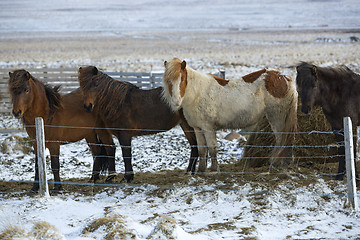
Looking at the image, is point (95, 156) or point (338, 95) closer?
point (338, 95)

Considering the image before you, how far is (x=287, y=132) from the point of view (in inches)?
273

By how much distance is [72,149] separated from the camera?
9.66 m

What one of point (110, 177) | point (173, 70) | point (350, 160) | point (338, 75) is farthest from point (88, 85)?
point (350, 160)

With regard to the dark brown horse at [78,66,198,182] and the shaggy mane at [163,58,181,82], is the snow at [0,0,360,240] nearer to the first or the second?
the dark brown horse at [78,66,198,182]

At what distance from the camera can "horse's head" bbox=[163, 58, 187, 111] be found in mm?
6621

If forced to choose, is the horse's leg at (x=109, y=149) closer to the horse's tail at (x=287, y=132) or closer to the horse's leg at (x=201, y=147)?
the horse's leg at (x=201, y=147)

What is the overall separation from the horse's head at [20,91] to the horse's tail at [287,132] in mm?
4032

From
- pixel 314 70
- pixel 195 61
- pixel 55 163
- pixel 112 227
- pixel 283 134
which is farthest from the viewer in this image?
pixel 195 61

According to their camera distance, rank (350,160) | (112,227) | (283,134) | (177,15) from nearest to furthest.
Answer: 1. (112,227)
2. (350,160)
3. (283,134)
4. (177,15)

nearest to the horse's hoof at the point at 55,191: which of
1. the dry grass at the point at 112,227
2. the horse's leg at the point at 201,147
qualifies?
the dry grass at the point at 112,227

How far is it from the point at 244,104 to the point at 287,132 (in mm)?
840

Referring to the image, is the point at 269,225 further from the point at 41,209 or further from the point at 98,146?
the point at 98,146

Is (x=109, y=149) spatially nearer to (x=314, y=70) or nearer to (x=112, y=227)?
(x=112, y=227)

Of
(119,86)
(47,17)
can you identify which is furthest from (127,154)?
(47,17)
